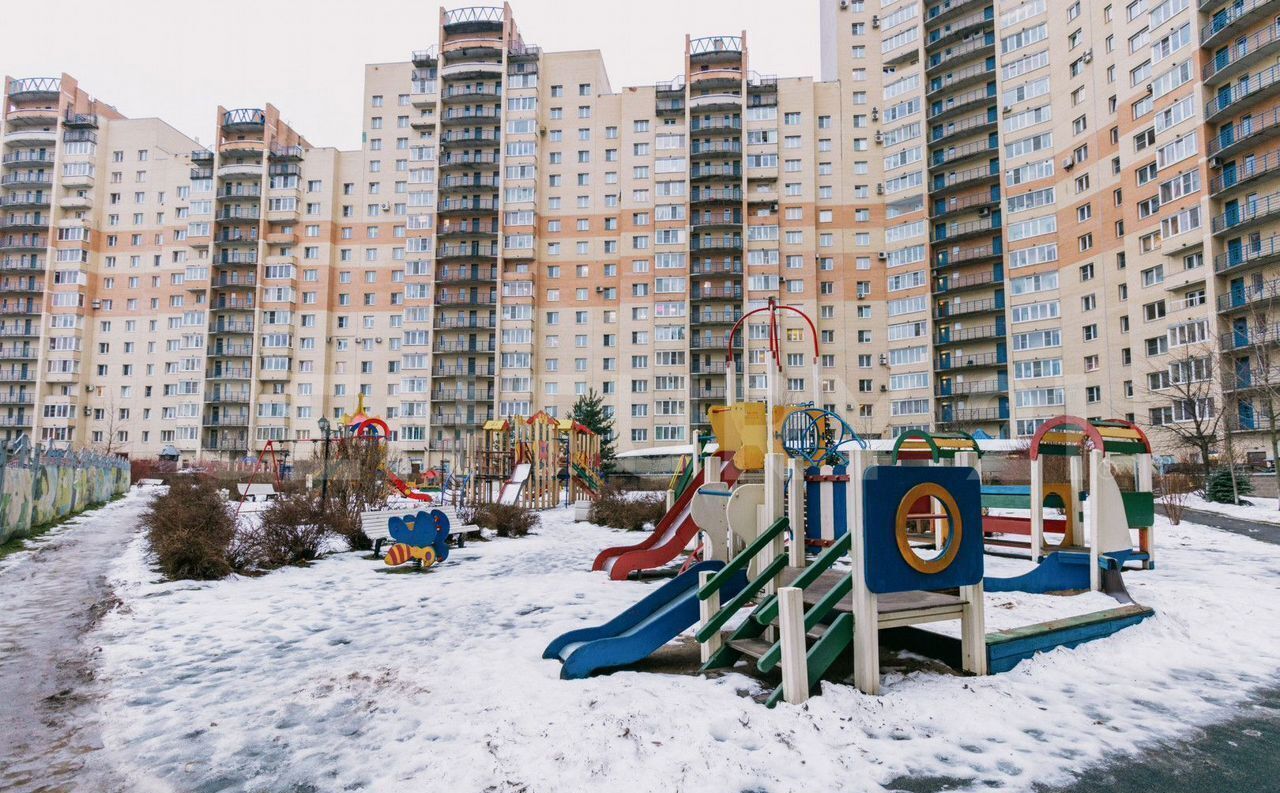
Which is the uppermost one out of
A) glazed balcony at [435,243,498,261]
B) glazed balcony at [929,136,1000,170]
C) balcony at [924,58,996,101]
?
balcony at [924,58,996,101]

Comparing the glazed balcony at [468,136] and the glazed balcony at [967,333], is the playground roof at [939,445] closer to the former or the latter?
the glazed balcony at [967,333]

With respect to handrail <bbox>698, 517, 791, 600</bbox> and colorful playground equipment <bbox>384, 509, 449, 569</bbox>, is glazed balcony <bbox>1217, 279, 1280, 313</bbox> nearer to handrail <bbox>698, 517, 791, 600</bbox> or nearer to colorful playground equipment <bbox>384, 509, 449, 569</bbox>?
handrail <bbox>698, 517, 791, 600</bbox>

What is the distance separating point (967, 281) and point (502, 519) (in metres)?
53.5

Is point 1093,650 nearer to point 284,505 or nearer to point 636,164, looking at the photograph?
point 284,505

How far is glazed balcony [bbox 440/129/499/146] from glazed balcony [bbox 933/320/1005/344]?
44.7 metres

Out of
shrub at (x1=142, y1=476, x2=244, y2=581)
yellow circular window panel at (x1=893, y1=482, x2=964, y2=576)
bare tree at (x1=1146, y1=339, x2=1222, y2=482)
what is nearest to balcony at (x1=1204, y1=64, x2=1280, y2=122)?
bare tree at (x1=1146, y1=339, x2=1222, y2=482)

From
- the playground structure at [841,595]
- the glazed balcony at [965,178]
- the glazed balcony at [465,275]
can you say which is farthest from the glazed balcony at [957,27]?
the playground structure at [841,595]

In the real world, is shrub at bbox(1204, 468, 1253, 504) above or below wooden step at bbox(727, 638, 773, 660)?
below

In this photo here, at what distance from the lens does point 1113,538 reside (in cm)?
779

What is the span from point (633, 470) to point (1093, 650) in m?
56.0

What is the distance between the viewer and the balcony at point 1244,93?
38.9m

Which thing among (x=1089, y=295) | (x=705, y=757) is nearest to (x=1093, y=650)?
(x=705, y=757)

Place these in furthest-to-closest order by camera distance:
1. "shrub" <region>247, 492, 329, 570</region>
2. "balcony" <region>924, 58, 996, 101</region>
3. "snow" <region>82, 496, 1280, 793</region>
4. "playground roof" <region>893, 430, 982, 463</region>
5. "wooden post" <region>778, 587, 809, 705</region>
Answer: "balcony" <region>924, 58, 996, 101</region>, "playground roof" <region>893, 430, 982, 463</region>, "shrub" <region>247, 492, 329, 570</region>, "wooden post" <region>778, 587, 809, 705</region>, "snow" <region>82, 496, 1280, 793</region>

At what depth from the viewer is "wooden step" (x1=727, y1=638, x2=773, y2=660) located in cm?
520
